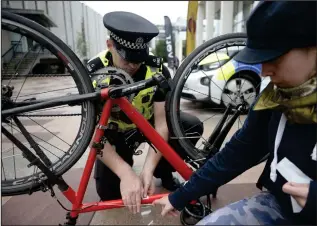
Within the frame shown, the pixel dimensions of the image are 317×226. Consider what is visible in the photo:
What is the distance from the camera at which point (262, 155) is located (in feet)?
4.25

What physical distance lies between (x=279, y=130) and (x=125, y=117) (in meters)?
1.08

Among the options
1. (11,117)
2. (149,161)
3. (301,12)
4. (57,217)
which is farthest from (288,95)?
(57,217)

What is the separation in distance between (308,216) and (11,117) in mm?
1383

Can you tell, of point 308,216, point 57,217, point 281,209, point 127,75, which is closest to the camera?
point 308,216

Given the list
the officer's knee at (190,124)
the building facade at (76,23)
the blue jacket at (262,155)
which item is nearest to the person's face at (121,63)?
the officer's knee at (190,124)

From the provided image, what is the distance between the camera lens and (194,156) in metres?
1.89

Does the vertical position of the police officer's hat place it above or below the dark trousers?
above

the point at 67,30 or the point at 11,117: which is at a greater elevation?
the point at 11,117

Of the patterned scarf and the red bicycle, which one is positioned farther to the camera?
the red bicycle

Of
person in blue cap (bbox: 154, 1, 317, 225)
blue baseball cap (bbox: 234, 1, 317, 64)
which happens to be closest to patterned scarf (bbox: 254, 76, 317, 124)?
person in blue cap (bbox: 154, 1, 317, 225)

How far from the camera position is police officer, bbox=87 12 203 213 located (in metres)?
1.60

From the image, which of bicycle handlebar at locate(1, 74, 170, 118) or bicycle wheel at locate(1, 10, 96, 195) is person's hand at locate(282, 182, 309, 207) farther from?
bicycle wheel at locate(1, 10, 96, 195)

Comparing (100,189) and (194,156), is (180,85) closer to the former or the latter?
(194,156)

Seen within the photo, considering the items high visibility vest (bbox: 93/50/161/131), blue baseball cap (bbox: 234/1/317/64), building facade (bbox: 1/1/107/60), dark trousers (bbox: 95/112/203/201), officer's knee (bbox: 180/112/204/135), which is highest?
blue baseball cap (bbox: 234/1/317/64)
